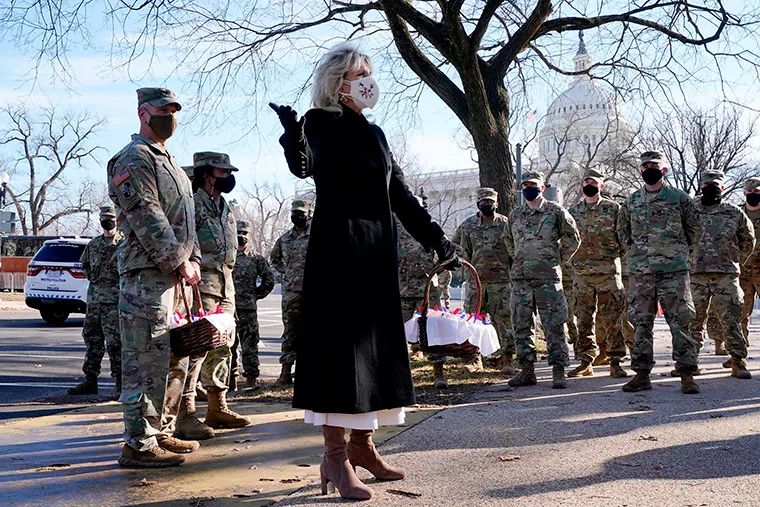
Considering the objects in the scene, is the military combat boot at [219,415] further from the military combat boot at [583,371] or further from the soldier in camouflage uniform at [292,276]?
the military combat boot at [583,371]

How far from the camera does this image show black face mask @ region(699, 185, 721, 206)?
34.3 ft

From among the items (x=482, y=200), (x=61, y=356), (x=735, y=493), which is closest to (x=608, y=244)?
(x=482, y=200)

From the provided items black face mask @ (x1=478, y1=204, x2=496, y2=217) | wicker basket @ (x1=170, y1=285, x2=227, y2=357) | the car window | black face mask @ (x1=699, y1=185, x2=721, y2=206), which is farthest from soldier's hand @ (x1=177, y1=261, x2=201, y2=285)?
the car window

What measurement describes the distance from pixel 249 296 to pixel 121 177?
4.98 meters

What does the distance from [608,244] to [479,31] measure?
447cm

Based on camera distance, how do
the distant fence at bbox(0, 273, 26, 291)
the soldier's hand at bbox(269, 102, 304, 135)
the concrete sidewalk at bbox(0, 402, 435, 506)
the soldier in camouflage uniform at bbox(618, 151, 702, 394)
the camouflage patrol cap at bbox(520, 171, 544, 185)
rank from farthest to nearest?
the distant fence at bbox(0, 273, 26, 291), the camouflage patrol cap at bbox(520, 171, 544, 185), the soldier in camouflage uniform at bbox(618, 151, 702, 394), the concrete sidewalk at bbox(0, 402, 435, 506), the soldier's hand at bbox(269, 102, 304, 135)

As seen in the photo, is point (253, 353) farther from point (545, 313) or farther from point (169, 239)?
point (169, 239)

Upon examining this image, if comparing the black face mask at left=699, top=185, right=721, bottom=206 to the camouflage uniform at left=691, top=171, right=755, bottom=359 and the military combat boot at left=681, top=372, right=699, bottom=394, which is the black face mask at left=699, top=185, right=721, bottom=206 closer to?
the camouflage uniform at left=691, top=171, right=755, bottom=359

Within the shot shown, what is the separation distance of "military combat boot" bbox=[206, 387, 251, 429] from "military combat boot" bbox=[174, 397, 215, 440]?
39 cm

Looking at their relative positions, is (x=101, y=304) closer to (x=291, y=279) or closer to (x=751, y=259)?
(x=291, y=279)

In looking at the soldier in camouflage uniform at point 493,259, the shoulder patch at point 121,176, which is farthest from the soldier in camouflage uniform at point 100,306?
the soldier in camouflage uniform at point 493,259

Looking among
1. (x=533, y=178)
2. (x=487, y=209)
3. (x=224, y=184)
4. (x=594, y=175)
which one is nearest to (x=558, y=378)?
(x=533, y=178)

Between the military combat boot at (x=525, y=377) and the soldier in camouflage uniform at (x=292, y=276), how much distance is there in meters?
2.57

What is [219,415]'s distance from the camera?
698 cm
